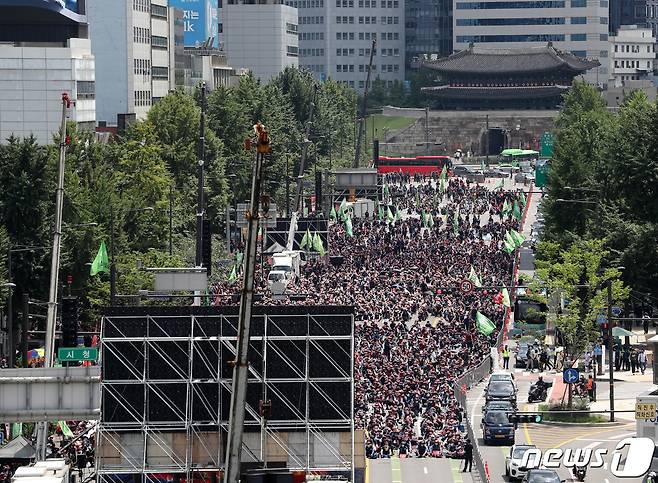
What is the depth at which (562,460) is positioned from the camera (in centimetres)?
7231

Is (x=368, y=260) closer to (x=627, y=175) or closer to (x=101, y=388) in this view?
(x=627, y=175)

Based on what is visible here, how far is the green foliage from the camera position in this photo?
391ft

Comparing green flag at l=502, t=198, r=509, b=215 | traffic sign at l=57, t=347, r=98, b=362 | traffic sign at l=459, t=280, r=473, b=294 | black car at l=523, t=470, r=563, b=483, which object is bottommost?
black car at l=523, t=470, r=563, b=483

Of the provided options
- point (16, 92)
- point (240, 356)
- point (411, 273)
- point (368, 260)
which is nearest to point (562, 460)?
point (240, 356)

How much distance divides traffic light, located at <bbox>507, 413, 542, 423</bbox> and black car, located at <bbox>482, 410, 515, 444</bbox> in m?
0.24

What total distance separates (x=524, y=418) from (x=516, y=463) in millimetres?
11347

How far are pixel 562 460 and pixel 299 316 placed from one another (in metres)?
14.8

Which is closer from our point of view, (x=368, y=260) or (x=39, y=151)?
(x=39, y=151)

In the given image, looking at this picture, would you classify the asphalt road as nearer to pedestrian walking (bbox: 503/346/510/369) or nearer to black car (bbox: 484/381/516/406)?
black car (bbox: 484/381/516/406)

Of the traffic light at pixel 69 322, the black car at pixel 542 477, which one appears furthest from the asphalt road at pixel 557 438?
the traffic light at pixel 69 322

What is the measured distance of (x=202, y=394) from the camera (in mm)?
61156

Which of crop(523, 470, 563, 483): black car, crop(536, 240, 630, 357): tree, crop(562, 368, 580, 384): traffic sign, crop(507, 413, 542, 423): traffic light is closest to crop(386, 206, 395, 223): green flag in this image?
crop(536, 240, 630, 357): tree

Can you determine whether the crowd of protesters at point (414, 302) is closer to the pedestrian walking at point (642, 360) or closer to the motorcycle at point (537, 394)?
the motorcycle at point (537, 394)

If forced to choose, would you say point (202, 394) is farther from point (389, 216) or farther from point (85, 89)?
point (389, 216)
